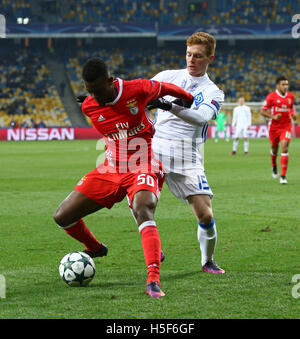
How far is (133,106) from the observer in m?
5.42

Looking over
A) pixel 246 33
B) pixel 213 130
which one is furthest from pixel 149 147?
pixel 246 33

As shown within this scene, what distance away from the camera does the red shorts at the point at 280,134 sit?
1452 centimetres

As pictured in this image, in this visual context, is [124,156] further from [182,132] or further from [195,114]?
[182,132]

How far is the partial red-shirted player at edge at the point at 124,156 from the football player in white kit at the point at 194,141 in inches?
15.1

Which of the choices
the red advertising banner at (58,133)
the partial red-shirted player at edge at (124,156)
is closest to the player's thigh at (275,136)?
the partial red-shirted player at edge at (124,156)

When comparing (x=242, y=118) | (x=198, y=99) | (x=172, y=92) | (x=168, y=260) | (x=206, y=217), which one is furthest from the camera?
(x=242, y=118)

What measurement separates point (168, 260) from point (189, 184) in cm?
96

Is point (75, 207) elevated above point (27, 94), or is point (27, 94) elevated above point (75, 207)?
point (75, 207)

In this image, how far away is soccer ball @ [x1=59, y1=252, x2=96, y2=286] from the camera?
535 centimetres

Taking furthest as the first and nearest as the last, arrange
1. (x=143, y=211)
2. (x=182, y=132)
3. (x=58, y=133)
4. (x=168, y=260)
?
(x=58, y=133)
(x=168, y=260)
(x=182, y=132)
(x=143, y=211)

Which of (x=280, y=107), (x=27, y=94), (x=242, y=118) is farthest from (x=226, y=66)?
(x=280, y=107)

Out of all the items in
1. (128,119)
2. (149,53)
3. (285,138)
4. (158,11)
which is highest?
(128,119)

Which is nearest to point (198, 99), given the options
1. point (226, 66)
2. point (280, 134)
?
point (280, 134)

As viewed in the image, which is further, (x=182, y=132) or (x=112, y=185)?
(x=182, y=132)
